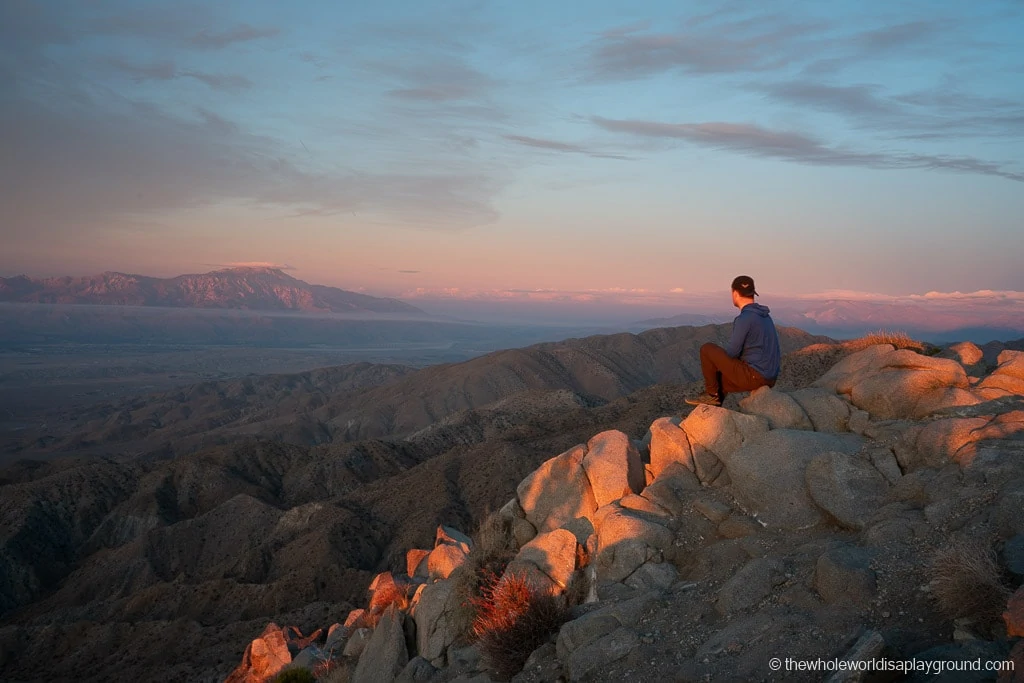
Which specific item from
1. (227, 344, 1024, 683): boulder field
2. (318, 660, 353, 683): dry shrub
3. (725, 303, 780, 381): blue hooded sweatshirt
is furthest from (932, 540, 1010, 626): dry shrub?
(318, 660, 353, 683): dry shrub

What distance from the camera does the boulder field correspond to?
6387mm

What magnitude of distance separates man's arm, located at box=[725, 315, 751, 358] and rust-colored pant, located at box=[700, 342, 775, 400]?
0.40 feet

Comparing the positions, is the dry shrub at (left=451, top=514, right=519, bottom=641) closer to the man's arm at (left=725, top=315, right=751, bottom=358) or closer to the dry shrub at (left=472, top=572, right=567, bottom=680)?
the dry shrub at (left=472, top=572, right=567, bottom=680)

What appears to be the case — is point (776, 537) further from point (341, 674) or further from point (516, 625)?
point (341, 674)

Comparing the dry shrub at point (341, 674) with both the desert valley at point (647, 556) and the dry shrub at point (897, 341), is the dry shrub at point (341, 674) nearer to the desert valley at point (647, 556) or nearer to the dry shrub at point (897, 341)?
the desert valley at point (647, 556)

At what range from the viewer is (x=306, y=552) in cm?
3219

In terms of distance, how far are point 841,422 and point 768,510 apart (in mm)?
2242

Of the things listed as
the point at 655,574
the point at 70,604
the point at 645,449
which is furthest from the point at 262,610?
the point at 655,574

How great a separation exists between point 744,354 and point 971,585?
5.69 metres

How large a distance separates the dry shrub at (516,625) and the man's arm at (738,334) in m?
4.53

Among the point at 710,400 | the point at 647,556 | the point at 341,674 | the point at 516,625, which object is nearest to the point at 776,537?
the point at 647,556

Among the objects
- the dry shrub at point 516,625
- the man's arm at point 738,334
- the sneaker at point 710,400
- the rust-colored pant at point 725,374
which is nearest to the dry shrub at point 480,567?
the dry shrub at point 516,625

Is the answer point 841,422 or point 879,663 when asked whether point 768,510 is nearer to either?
point 841,422

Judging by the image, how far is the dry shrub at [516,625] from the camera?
28.5ft
